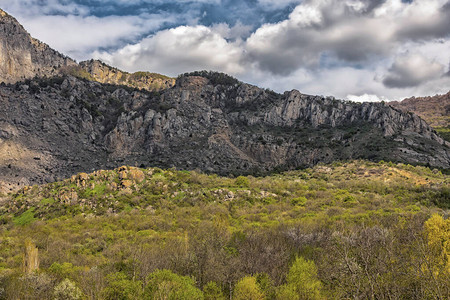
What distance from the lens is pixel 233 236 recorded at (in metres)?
44.1

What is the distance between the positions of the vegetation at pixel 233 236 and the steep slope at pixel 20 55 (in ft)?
297

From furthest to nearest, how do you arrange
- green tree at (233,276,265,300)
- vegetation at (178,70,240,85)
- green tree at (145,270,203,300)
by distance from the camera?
vegetation at (178,70,240,85)
green tree at (233,276,265,300)
green tree at (145,270,203,300)

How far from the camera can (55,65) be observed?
169500 millimetres

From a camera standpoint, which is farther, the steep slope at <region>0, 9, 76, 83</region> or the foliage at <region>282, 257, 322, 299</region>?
the steep slope at <region>0, 9, 76, 83</region>

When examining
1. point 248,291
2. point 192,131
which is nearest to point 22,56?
point 192,131

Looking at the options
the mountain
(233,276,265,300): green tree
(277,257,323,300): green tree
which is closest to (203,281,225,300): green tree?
(233,276,265,300): green tree

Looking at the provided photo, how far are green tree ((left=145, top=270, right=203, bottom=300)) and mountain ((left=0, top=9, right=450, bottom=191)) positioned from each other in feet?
270

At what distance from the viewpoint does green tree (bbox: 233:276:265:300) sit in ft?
85.1

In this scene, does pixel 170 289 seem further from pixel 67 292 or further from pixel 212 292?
pixel 67 292

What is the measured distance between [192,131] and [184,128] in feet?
12.8

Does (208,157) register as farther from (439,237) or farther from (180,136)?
(439,237)

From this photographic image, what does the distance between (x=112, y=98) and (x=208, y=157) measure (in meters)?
76.1

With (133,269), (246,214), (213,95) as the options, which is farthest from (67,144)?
(133,269)

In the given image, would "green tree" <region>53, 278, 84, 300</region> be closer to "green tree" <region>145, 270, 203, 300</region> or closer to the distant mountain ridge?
"green tree" <region>145, 270, 203, 300</region>
